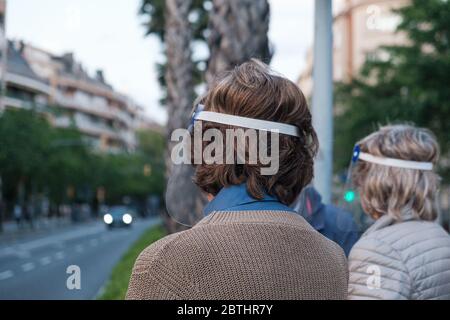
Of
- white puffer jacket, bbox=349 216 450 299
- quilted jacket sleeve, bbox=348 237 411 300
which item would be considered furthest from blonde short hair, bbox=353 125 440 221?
quilted jacket sleeve, bbox=348 237 411 300

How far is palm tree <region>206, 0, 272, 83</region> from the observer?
15.9 ft

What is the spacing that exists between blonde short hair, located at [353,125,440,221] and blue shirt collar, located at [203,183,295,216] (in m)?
0.88

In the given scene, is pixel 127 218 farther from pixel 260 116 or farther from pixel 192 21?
pixel 192 21

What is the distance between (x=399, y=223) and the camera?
236 centimetres

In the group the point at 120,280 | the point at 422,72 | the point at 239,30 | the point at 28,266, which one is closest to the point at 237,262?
the point at 239,30

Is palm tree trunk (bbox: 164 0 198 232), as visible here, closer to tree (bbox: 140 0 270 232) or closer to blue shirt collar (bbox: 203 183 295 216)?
tree (bbox: 140 0 270 232)

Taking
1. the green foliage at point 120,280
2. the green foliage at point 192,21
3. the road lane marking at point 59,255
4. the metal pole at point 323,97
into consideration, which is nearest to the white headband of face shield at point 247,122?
the green foliage at point 120,280

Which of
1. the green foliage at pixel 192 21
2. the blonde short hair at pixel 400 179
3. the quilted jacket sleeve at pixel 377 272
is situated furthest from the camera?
the green foliage at pixel 192 21

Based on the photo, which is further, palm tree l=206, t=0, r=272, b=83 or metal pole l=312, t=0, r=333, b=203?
palm tree l=206, t=0, r=272, b=83

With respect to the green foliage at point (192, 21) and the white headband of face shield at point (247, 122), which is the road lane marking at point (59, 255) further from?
the white headband of face shield at point (247, 122)

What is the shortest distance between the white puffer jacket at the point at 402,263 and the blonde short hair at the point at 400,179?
11cm

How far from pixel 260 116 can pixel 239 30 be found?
3.38m

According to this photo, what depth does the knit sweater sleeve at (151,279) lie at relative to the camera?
141 cm

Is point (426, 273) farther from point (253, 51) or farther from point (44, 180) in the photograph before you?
point (44, 180)
